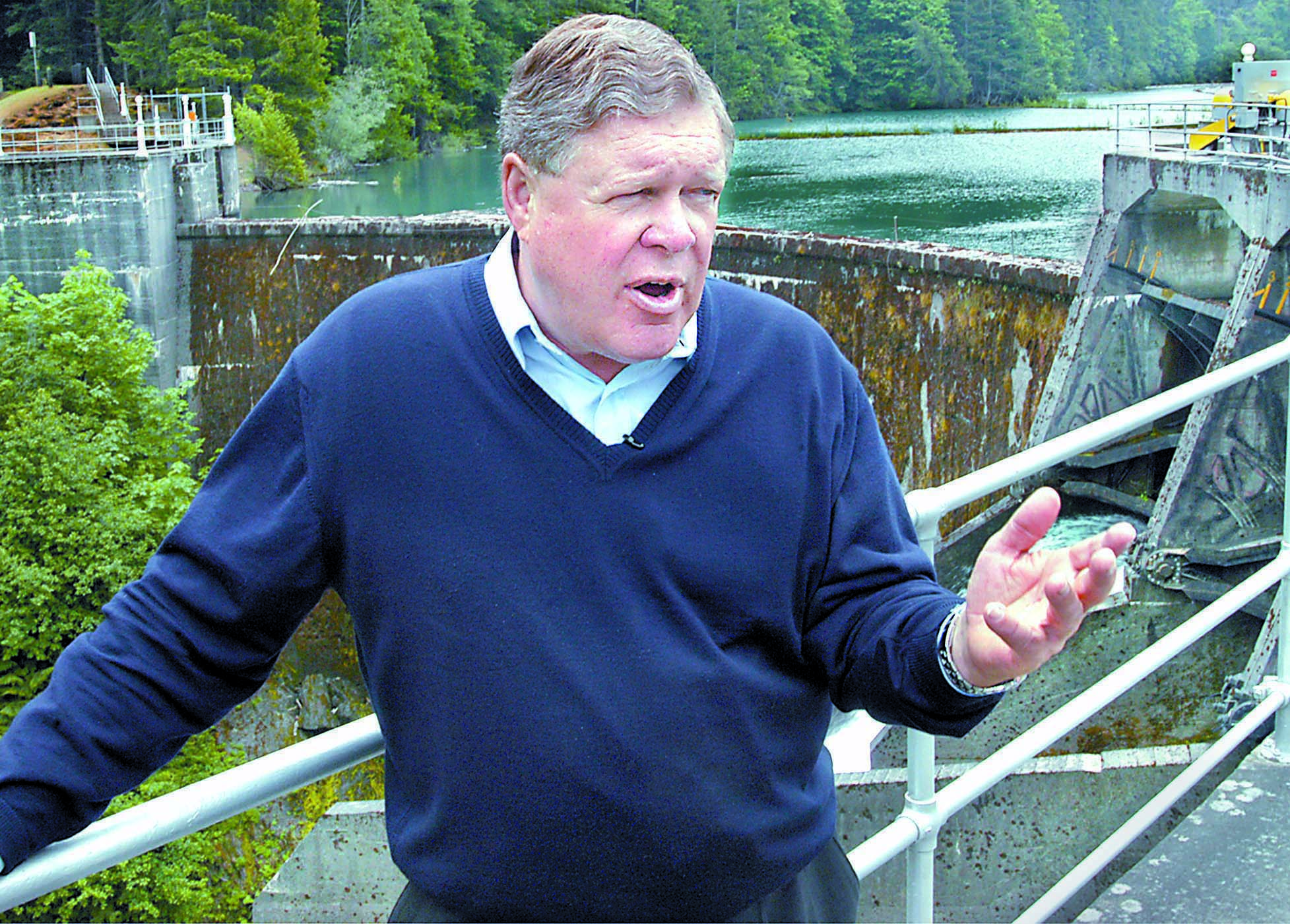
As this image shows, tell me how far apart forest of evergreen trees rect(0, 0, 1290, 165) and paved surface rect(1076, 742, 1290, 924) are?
27.2 metres

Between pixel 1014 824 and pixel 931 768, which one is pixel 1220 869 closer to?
pixel 931 768

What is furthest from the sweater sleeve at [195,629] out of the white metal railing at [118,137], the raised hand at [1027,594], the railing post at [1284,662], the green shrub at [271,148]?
the green shrub at [271,148]

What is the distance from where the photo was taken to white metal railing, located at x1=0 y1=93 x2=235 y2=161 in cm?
1873

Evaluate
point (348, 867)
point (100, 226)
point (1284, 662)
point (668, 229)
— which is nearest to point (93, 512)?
point (100, 226)

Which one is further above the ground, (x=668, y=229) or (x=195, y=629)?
(x=668, y=229)

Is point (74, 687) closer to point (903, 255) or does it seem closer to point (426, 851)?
point (426, 851)

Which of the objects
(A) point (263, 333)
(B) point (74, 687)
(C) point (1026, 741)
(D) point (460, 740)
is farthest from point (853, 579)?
(A) point (263, 333)

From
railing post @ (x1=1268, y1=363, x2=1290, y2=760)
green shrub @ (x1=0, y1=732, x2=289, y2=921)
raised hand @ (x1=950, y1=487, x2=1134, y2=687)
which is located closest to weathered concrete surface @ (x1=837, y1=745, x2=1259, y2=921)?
railing post @ (x1=1268, y1=363, x2=1290, y2=760)

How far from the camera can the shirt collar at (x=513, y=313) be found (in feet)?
4.89

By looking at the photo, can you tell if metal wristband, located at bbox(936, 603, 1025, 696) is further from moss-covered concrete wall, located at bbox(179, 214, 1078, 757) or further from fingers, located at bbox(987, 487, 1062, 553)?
moss-covered concrete wall, located at bbox(179, 214, 1078, 757)

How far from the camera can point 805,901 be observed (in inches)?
61.4

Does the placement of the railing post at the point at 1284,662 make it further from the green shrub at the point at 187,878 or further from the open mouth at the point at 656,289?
the green shrub at the point at 187,878

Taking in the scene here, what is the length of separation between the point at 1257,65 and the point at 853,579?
37.8ft

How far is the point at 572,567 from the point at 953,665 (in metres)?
0.38
